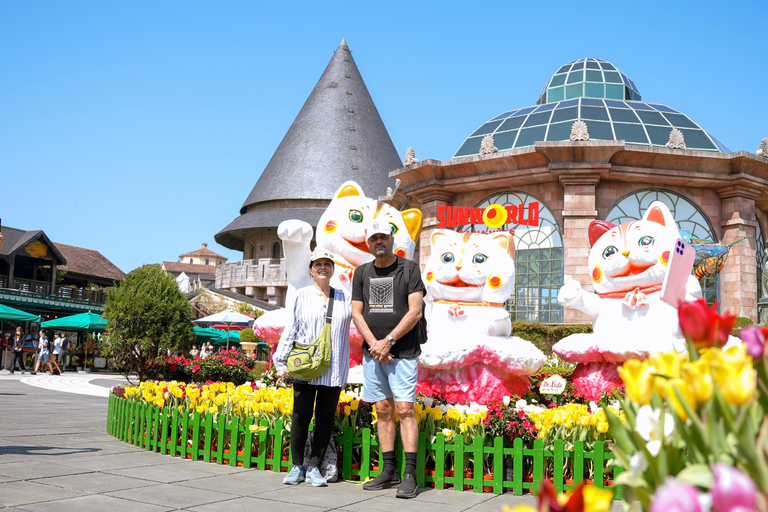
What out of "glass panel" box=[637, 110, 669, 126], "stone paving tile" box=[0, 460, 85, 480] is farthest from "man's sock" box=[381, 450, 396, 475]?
"glass panel" box=[637, 110, 669, 126]

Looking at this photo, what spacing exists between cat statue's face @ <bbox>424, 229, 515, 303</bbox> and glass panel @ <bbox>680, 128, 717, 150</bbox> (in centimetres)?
1640

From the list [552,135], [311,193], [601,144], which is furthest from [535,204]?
[311,193]

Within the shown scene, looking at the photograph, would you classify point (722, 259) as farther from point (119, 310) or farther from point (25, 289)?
point (25, 289)

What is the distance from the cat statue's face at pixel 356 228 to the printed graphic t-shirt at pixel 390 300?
2.75 metres

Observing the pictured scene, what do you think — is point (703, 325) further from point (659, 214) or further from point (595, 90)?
point (595, 90)

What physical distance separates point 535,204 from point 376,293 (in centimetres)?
1372

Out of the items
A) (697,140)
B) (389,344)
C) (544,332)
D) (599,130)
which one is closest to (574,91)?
(697,140)

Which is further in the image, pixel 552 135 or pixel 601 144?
pixel 552 135

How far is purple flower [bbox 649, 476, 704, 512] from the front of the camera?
1019 millimetres

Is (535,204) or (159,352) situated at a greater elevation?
(535,204)

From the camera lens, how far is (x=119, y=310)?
1377cm

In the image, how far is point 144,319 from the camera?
1374 centimetres

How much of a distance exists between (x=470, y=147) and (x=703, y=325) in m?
23.2

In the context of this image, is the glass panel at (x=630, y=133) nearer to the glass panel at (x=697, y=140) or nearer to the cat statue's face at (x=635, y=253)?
the glass panel at (x=697, y=140)
